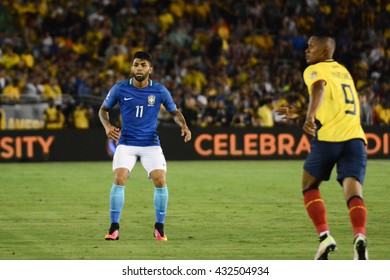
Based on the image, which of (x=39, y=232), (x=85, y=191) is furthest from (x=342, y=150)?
(x=85, y=191)

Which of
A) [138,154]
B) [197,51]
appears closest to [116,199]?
[138,154]

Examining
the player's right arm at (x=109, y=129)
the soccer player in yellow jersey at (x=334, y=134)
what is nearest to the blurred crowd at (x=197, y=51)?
the player's right arm at (x=109, y=129)

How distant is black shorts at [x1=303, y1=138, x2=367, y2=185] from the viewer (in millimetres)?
8985

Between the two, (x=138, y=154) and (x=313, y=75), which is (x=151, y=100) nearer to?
(x=138, y=154)

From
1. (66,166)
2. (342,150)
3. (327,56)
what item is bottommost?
(66,166)

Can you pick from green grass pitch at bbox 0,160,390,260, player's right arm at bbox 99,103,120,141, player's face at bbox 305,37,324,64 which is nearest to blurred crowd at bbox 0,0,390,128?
green grass pitch at bbox 0,160,390,260

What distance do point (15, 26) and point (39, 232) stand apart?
17431 millimetres

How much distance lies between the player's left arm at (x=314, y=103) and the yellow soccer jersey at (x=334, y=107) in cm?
7

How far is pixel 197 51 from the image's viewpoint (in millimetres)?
28156

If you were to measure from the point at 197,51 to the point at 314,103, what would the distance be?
1947 cm

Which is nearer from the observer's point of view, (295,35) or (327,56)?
(327,56)

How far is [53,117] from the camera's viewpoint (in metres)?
23.8

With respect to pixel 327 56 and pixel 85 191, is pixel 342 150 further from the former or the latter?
pixel 85 191
